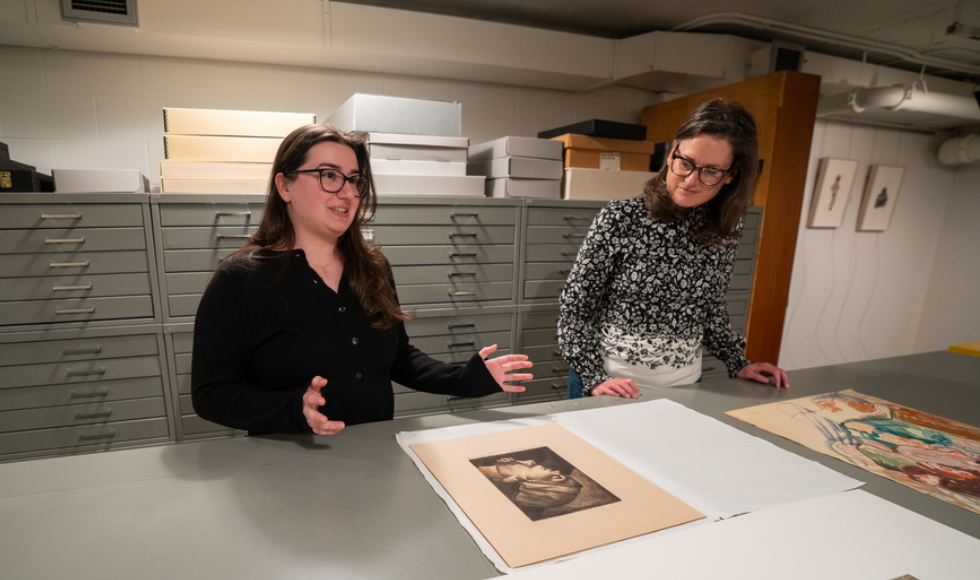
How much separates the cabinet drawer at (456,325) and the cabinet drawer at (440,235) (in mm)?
356

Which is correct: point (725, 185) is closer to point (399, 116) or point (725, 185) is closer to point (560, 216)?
point (560, 216)

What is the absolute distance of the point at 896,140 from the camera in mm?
4320

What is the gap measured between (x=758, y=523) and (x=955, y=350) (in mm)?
1627

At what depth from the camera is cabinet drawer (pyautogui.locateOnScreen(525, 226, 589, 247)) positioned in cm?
243

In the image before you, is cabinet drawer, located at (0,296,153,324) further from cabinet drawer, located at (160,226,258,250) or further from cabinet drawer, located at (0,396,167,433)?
cabinet drawer, located at (0,396,167,433)

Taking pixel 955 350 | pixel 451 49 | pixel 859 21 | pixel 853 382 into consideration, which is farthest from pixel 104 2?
pixel 859 21

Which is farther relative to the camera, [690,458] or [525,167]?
[525,167]

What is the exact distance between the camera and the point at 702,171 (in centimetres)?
131

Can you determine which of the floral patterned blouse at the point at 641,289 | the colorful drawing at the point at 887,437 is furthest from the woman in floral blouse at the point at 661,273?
the colorful drawing at the point at 887,437

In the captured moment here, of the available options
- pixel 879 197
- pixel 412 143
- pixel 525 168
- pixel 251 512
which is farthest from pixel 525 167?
pixel 879 197

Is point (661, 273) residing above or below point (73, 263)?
above

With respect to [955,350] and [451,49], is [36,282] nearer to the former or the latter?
[451,49]

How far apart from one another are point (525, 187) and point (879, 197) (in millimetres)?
3669

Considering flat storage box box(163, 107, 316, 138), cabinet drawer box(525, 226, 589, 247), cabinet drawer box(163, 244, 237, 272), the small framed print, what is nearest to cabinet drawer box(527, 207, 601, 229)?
cabinet drawer box(525, 226, 589, 247)
